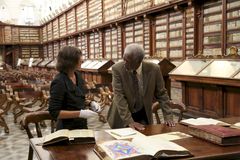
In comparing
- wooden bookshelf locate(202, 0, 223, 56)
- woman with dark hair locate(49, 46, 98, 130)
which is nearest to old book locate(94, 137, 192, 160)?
woman with dark hair locate(49, 46, 98, 130)

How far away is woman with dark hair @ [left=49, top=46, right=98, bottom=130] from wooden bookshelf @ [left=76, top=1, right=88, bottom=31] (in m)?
12.1

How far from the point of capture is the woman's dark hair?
7.75 ft

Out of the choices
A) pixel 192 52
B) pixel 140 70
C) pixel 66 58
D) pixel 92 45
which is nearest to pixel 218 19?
pixel 192 52

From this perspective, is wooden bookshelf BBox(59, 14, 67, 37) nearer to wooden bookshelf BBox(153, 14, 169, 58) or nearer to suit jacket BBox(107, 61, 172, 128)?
wooden bookshelf BBox(153, 14, 169, 58)

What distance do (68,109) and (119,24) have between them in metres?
8.74

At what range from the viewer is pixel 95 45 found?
45.3 ft

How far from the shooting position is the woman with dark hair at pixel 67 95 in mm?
2365

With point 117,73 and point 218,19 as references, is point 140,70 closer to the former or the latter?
point 117,73

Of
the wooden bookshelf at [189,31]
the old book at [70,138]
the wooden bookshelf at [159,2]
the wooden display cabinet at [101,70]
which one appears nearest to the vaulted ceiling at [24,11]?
the wooden display cabinet at [101,70]

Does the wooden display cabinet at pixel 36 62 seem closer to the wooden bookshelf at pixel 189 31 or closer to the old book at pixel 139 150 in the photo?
the wooden bookshelf at pixel 189 31

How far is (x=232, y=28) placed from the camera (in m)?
6.31

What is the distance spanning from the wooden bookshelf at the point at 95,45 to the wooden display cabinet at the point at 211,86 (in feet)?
22.8

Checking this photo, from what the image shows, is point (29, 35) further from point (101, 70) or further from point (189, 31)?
point (189, 31)

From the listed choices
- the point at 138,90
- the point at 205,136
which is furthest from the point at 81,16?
the point at 205,136
